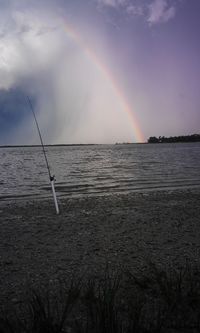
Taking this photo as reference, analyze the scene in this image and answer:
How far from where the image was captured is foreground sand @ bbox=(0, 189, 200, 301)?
7818 mm

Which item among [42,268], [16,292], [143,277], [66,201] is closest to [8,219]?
[66,201]

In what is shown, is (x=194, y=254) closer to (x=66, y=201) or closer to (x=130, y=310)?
(x=130, y=310)

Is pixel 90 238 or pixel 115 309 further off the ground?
pixel 90 238

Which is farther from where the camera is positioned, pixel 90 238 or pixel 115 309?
pixel 90 238

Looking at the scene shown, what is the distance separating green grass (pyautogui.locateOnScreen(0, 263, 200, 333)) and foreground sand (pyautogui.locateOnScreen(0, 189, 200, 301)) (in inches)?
41.8

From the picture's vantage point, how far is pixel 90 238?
1048 centimetres

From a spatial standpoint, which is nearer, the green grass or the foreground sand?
the green grass

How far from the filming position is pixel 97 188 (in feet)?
82.0

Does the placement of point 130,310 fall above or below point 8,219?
below

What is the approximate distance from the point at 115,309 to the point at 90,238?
204 inches

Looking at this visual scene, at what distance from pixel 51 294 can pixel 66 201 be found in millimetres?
12685

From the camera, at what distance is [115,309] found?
5316 mm

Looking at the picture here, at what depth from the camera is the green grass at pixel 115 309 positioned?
14.6 ft

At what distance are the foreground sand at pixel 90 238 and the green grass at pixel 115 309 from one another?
3.49 ft
